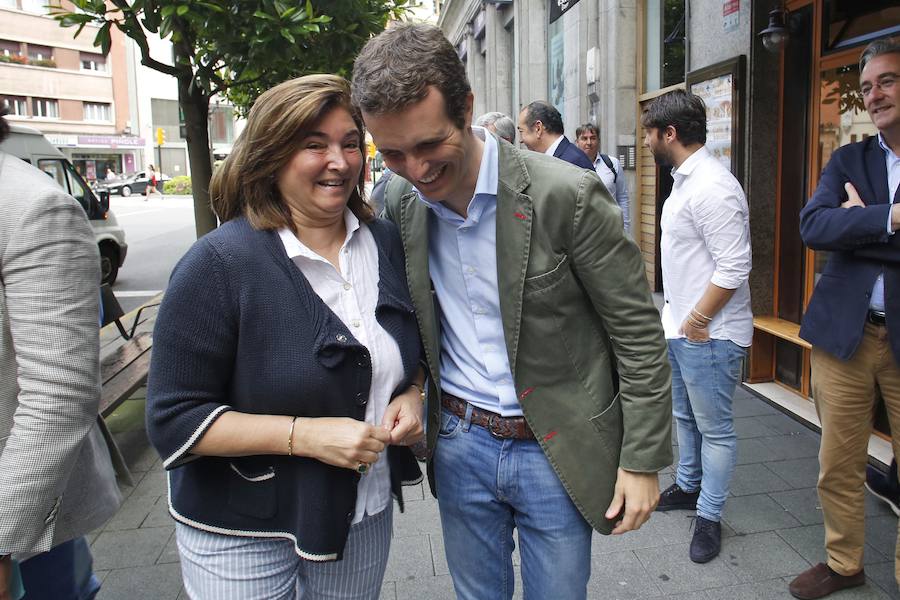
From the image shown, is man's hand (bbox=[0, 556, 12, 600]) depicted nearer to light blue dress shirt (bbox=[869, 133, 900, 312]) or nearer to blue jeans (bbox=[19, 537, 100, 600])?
blue jeans (bbox=[19, 537, 100, 600])

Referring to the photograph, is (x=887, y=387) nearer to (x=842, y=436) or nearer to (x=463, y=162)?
(x=842, y=436)

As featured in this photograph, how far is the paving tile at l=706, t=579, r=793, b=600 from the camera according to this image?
311 centimetres

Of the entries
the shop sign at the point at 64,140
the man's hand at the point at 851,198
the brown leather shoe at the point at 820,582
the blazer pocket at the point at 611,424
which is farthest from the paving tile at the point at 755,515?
the shop sign at the point at 64,140

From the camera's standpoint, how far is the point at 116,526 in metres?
4.02

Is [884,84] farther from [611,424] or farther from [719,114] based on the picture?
[719,114]

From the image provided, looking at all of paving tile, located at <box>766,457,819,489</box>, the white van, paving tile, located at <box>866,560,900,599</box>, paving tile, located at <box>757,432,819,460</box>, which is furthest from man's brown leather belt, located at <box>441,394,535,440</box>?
the white van

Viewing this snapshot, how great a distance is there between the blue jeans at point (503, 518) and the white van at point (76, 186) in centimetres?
944

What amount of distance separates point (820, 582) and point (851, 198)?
1610 mm

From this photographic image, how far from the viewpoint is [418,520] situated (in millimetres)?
3961

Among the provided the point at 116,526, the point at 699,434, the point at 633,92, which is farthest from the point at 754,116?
the point at 116,526

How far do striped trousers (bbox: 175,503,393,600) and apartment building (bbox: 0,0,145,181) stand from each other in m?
52.9

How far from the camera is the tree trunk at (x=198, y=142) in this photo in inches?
238

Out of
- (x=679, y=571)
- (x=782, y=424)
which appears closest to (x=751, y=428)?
(x=782, y=424)

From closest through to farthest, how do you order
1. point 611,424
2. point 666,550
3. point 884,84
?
point 611,424
point 884,84
point 666,550
